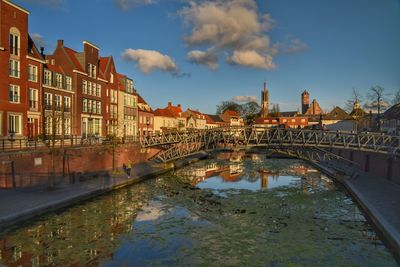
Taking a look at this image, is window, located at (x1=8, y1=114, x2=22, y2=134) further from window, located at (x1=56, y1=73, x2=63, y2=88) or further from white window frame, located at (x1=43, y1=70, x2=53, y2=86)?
window, located at (x1=56, y1=73, x2=63, y2=88)

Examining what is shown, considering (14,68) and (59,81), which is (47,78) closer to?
(59,81)

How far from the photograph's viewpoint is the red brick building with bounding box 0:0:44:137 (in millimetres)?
32606

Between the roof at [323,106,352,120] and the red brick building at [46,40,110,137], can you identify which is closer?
the red brick building at [46,40,110,137]

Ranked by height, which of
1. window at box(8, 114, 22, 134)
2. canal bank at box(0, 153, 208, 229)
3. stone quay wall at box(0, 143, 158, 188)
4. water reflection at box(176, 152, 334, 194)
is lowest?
water reflection at box(176, 152, 334, 194)

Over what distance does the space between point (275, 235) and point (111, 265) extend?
908 cm

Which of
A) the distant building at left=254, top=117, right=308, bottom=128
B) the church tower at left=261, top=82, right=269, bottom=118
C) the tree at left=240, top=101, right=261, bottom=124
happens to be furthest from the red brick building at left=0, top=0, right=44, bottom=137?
the tree at left=240, top=101, right=261, bottom=124

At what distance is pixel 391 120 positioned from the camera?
175 ft

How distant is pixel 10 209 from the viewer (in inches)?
744

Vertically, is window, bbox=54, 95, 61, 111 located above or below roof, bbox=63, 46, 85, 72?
below

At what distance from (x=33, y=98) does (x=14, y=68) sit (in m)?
4.82

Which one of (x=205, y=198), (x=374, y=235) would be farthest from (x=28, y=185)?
(x=374, y=235)

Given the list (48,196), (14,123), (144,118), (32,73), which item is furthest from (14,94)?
(144,118)

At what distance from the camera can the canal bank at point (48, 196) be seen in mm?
18312

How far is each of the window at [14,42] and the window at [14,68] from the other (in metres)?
0.85
